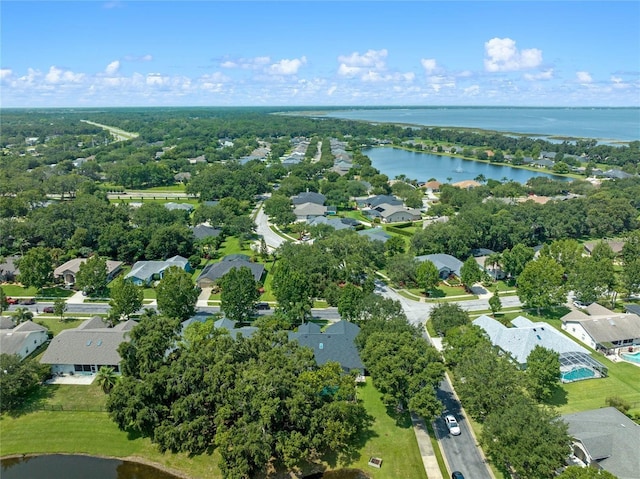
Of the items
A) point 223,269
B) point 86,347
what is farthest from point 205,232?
point 86,347

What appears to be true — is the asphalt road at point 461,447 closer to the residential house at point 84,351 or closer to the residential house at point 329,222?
the residential house at point 84,351

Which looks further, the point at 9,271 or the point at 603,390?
the point at 9,271

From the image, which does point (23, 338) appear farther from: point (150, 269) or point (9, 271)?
point (9, 271)

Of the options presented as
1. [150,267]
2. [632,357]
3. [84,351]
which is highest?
[150,267]

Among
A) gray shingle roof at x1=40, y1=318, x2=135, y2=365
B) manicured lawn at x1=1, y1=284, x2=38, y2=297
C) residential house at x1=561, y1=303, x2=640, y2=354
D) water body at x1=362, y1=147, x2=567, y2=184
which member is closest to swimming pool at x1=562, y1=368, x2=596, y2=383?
residential house at x1=561, y1=303, x2=640, y2=354

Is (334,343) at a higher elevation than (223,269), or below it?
higher

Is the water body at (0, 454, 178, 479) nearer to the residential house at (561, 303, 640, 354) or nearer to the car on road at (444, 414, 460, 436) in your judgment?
the car on road at (444, 414, 460, 436)
